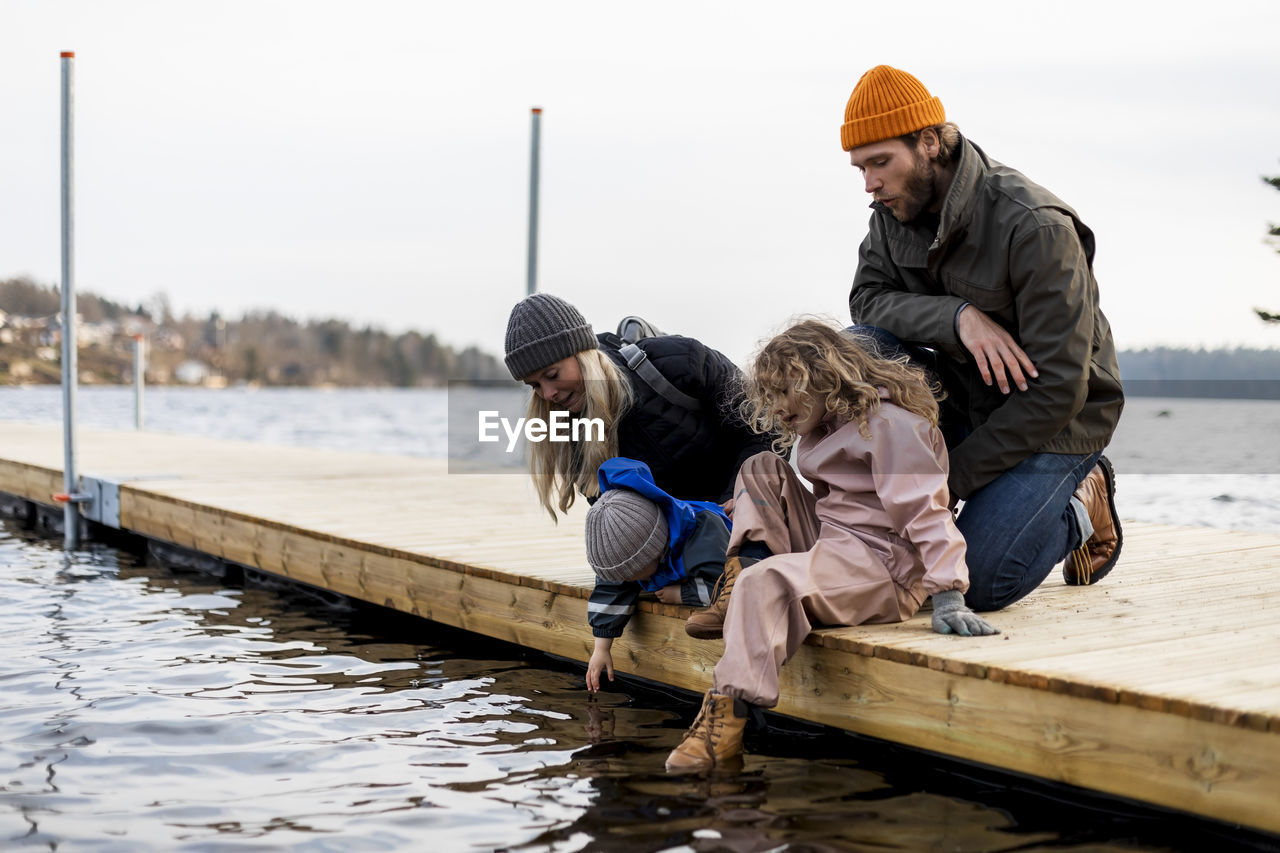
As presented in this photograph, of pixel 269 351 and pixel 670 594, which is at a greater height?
pixel 269 351

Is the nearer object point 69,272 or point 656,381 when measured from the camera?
point 656,381

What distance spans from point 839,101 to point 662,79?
37.1 ft

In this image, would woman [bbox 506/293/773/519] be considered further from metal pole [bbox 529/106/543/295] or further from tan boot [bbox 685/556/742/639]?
metal pole [bbox 529/106/543/295]

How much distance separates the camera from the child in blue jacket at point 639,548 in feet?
11.1

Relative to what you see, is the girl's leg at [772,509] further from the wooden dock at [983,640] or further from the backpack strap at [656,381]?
the backpack strap at [656,381]

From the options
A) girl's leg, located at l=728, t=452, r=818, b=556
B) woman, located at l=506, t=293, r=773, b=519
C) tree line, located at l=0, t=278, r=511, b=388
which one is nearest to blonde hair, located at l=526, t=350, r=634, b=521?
woman, located at l=506, t=293, r=773, b=519

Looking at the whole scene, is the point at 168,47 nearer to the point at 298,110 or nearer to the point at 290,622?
the point at 298,110

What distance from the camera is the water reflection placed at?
265cm

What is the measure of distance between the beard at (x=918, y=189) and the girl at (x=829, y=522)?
1.39 feet

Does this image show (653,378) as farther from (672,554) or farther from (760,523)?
(760,523)

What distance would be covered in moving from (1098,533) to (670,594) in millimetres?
1374

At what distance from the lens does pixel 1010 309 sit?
11.0 feet

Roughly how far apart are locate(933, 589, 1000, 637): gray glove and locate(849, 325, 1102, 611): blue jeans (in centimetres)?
27

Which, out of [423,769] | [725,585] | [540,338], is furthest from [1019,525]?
[423,769]
